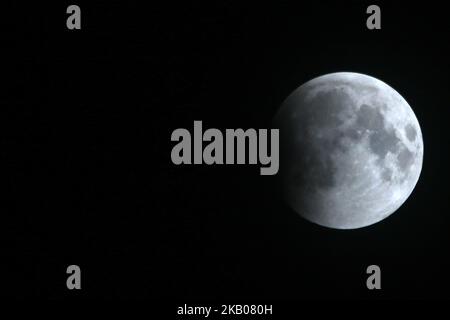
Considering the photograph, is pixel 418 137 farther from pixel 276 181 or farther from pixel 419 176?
pixel 276 181

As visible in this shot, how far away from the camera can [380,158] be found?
4.68m

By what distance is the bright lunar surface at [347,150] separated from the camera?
4676 mm

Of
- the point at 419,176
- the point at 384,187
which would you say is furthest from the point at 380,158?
the point at 419,176

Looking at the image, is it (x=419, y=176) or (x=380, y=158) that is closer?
(x=380, y=158)

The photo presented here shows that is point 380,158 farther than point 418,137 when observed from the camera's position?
No

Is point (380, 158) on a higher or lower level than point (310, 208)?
higher

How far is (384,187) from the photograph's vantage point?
15.7 ft

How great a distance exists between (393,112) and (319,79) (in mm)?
647

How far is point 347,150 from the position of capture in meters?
4.65

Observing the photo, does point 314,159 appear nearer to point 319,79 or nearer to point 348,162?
point 348,162

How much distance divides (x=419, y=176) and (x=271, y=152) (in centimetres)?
125

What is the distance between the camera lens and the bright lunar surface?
15.3 feet

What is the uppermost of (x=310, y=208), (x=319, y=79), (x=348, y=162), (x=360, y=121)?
(x=319, y=79)

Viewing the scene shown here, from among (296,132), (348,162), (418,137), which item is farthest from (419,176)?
(296,132)
